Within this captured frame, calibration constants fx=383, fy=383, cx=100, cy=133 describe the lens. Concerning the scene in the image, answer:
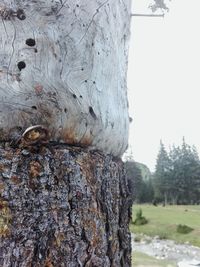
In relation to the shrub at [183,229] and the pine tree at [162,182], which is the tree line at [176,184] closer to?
the pine tree at [162,182]

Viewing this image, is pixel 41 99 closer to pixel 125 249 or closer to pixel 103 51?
pixel 103 51

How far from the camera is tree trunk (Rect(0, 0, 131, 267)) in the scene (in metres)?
0.93

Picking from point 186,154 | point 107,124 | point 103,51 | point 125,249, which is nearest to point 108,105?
point 107,124

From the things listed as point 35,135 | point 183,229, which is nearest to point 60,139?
point 35,135

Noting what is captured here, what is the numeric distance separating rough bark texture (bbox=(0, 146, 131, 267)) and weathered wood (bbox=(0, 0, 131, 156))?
71mm

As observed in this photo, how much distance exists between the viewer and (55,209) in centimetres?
95

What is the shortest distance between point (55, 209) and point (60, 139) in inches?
7.4

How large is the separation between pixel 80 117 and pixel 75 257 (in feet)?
1.21

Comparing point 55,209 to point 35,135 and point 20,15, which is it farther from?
point 20,15

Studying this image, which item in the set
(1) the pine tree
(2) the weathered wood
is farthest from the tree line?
(2) the weathered wood

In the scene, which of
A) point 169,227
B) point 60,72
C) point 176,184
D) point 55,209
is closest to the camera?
point 55,209

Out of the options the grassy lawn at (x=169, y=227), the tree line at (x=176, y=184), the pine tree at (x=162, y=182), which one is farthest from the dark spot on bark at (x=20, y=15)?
the pine tree at (x=162, y=182)

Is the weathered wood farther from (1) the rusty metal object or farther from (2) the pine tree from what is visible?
(2) the pine tree

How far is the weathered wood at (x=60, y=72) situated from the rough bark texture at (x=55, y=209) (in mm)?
71
